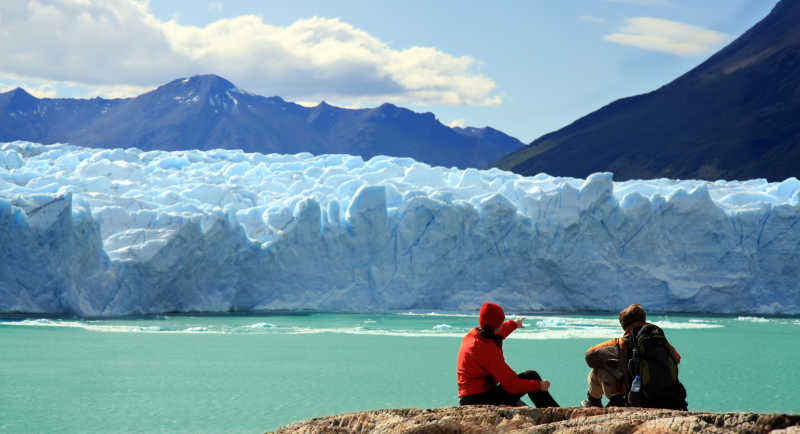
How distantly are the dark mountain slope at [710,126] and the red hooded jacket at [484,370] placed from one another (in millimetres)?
59502

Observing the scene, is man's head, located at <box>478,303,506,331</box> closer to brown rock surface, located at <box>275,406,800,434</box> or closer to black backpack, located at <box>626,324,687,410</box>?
black backpack, located at <box>626,324,687,410</box>

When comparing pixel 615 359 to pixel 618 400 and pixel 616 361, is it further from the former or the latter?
pixel 618 400

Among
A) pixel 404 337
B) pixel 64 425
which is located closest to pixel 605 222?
pixel 404 337

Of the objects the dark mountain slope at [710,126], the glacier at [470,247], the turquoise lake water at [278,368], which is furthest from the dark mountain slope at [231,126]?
the turquoise lake water at [278,368]

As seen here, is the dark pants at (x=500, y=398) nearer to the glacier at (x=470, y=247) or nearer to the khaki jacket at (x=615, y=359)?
the khaki jacket at (x=615, y=359)

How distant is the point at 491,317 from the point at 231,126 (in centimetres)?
11884

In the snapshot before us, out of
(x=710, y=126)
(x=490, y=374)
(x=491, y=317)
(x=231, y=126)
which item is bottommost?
(x=490, y=374)

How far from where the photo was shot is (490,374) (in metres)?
3.48

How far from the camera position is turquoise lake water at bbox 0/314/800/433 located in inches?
293

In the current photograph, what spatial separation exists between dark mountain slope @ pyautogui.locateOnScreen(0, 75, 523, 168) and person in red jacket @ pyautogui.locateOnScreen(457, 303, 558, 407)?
106 metres

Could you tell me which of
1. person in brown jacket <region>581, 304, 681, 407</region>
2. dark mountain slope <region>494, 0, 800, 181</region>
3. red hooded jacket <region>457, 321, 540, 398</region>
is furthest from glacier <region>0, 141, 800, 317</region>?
dark mountain slope <region>494, 0, 800, 181</region>

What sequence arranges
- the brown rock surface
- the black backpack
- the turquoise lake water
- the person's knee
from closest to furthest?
the brown rock surface
the black backpack
the person's knee
the turquoise lake water

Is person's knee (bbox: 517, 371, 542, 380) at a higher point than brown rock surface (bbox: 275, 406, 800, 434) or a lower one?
lower

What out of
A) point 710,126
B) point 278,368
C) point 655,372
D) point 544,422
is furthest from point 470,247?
point 710,126
